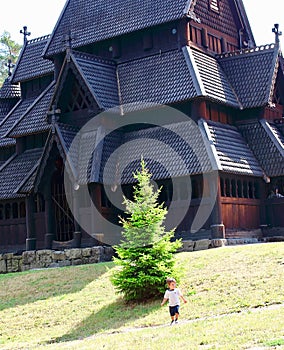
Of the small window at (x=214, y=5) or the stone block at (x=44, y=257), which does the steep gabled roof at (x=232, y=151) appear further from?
the stone block at (x=44, y=257)

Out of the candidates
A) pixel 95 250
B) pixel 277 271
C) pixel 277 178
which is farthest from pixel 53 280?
pixel 277 178

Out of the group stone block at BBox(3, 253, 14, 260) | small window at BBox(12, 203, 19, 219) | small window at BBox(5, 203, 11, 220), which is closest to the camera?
stone block at BBox(3, 253, 14, 260)

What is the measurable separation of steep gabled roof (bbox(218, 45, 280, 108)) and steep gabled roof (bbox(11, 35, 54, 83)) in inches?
364

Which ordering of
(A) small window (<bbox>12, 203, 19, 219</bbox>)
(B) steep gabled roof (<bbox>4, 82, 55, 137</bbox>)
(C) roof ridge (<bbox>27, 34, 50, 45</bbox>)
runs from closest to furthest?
(B) steep gabled roof (<bbox>4, 82, 55, 137</bbox>) < (A) small window (<bbox>12, 203, 19, 219</bbox>) < (C) roof ridge (<bbox>27, 34, 50, 45</bbox>)

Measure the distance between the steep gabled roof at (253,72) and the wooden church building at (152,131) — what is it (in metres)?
0.05

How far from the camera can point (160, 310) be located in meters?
20.0

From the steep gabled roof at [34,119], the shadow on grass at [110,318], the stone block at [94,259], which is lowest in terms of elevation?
the shadow on grass at [110,318]

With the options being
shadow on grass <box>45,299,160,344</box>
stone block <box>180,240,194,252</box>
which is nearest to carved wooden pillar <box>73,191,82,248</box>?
stone block <box>180,240,194,252</box>

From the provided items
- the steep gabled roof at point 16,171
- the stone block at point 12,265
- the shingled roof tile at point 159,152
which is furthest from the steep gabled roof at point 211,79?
the stone block at point 12,265

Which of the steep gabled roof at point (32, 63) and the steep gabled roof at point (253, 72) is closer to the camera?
the steep gabled roof at point (253, 72)

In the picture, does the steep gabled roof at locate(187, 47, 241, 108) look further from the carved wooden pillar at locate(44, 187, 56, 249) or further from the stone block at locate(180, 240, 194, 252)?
the carved wooden pillar at locate(44, 187, 56, 249)

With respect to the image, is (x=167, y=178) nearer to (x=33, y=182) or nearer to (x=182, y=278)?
(x=33, y=182)

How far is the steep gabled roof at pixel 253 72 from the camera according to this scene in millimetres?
32969

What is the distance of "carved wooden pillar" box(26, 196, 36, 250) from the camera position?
3247 cm
